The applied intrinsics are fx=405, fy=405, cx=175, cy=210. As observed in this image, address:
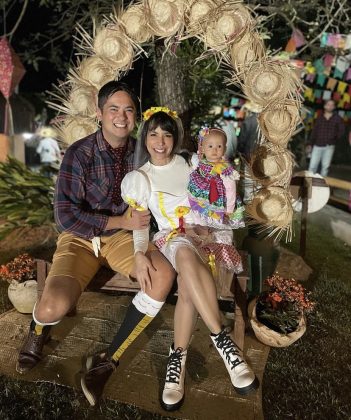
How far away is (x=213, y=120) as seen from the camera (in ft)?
17.5

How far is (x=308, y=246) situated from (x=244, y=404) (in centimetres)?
360

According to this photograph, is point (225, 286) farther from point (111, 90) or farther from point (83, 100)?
point (83, 100)

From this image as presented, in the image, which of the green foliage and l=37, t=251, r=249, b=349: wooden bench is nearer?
l=37, t=251, r=249, b=349: wooden bench

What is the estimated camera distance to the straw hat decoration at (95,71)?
12.4ft

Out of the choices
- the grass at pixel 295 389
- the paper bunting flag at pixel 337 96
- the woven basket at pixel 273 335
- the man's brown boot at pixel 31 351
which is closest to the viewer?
the grass at pixel 295 389

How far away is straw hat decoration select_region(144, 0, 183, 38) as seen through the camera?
3.40 metres

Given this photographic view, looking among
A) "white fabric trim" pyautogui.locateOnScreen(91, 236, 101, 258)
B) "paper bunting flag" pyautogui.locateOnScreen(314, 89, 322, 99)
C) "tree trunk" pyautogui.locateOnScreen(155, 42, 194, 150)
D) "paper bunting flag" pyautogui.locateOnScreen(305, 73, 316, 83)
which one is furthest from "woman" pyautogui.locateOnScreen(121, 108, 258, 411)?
"paper bunting flag" pyautogui.locateOnScreen(314, 89, 322, 99)

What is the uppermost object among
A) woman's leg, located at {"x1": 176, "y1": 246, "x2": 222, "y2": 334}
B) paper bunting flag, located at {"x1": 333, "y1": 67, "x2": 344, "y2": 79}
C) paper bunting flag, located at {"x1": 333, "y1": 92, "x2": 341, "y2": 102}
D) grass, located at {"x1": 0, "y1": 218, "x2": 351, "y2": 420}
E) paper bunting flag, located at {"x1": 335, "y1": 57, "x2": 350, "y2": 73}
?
paper bunting flag, located at {"x1": 335, "y1": 57, "x2": 350, "y2": 73}

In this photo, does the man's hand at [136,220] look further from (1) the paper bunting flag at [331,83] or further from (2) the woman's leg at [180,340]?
(1) the paper bunting flag at [331,83]

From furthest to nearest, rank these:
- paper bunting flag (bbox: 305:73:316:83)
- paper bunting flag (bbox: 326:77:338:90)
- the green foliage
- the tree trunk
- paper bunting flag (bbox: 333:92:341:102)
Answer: paper bunting flag (bbox: 333:92:341:102) < paper bunting flag (bbox: 305:73:316:83) < paper bunting flag (bbox: 326:77:338:90) < the green foliage < the tree trunk

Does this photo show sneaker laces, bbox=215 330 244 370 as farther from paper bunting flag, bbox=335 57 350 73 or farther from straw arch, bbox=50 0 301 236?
paper bunting flag, bbox=335 57 350 73

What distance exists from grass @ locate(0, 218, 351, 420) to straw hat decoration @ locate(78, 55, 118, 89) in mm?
→ 2311

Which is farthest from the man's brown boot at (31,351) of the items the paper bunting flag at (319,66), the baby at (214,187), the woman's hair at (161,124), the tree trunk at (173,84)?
the paper bunting flag at (319,66)

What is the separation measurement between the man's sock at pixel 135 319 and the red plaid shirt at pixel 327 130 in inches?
290
